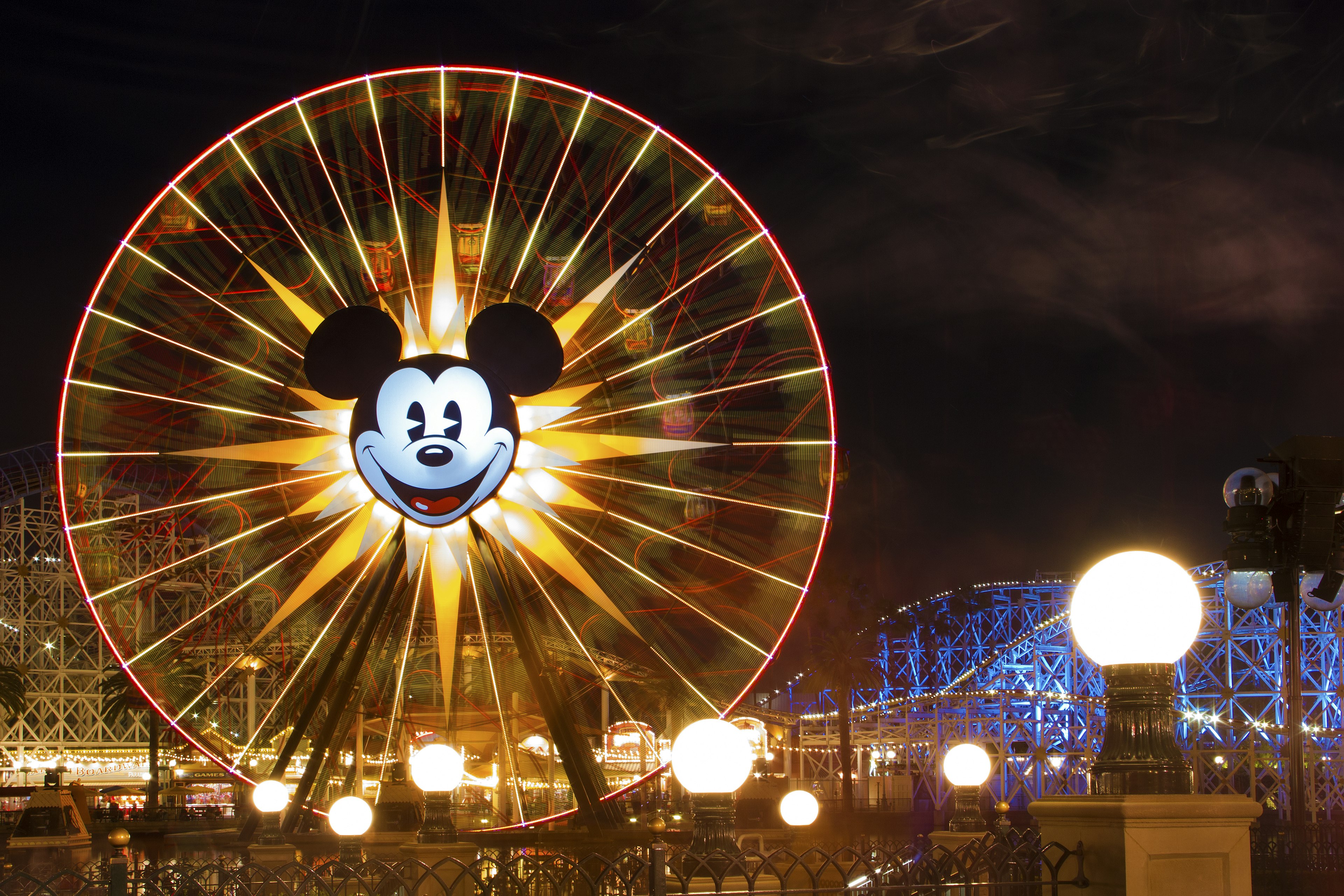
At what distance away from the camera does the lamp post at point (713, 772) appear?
27.1 feet

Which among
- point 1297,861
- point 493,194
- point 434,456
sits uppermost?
point 493,194

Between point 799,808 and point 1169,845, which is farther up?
point 1169,845

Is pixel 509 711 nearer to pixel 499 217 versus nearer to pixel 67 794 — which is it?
pixel 499 217

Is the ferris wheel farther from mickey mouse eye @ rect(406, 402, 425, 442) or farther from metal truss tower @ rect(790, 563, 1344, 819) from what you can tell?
metal truss tower @ rect(790, 563, 1344, 819)

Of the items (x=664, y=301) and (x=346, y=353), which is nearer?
(x=346, y=353)

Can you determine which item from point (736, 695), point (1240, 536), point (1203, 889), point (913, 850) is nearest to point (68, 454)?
point (736, 695)

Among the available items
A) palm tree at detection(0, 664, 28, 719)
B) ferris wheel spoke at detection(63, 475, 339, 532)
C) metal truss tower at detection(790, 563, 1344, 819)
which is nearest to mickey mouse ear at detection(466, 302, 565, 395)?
ferris wheel spoke at detection(63, 475, 339, 532)

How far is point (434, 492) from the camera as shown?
14.2 m

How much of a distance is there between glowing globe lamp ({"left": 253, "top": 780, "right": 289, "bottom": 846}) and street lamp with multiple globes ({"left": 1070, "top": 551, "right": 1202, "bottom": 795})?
11243mm

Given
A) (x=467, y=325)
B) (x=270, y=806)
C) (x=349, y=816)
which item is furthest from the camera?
(x=467, y=325)

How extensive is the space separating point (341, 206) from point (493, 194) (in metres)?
2.20

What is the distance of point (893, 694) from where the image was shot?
237 ft

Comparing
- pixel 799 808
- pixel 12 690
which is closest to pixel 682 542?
pixel 799 808

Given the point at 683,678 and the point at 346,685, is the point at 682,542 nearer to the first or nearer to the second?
the point at 683,678
